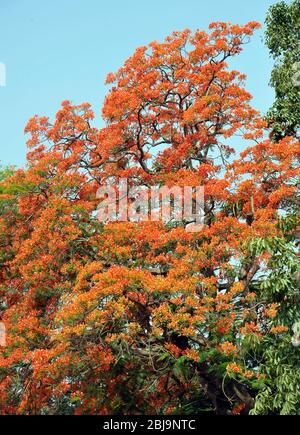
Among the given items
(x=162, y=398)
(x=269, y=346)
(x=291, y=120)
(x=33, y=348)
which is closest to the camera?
(x=269, y=346)

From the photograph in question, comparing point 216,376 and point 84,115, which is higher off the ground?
point 84,115

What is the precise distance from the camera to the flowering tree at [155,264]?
11477 mm

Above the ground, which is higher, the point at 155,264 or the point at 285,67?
the point at 285,67

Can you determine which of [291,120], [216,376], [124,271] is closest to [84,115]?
[291,120]

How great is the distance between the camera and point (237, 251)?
42.2ft

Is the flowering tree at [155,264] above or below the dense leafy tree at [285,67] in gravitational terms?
below

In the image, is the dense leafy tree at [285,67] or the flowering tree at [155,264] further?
the dense leafy tree at [285,67]

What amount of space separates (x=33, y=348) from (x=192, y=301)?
3.13m

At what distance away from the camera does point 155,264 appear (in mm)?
13305

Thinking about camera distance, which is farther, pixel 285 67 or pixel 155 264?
pixel 285 67

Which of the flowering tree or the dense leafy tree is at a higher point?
the dense leafy tree

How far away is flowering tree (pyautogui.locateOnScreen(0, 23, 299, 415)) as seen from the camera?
11.5 m

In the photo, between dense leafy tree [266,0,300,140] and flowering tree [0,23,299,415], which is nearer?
flowering tree [0,23,299,415]

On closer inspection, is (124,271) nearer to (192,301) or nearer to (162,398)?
(192,301)
